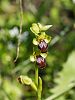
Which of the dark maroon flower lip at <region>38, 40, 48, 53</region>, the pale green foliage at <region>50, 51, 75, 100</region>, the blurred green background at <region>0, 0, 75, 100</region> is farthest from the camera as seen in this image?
the blurred green background at <region>0, 0, 75, 100</region>

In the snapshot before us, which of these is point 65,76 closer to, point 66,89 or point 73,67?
point 73,67

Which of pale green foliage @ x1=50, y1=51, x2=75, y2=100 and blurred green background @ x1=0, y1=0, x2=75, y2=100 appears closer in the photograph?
pale green foliage @ x1=50, y1=51, x2=75, y2=100

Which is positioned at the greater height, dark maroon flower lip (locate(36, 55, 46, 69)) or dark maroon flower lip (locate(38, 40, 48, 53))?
dark maroon flower lip (locate(38, 40, 48, 53))

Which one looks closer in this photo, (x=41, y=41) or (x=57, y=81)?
(x=41, y=41)

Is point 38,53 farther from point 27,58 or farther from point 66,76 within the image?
point 27,58

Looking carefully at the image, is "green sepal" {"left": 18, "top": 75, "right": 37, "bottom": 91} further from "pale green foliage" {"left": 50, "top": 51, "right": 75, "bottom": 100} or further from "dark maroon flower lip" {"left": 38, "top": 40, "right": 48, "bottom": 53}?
"pale green foliage" {"left": 50, "top": 51, "right": 75, "bottom": 100}

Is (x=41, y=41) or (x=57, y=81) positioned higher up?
(x=41, y=41)

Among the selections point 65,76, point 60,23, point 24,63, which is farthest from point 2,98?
point 60,23

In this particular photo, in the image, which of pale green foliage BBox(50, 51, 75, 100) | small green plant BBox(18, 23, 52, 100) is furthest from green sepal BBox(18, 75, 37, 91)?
pale green foliage BBox(50, 51, 75, 100)

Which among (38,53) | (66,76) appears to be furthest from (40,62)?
(66,76)
